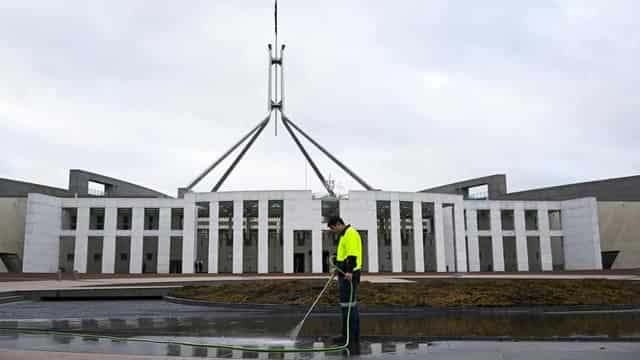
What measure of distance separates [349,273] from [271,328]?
9.04 ft

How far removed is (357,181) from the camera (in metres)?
58.3

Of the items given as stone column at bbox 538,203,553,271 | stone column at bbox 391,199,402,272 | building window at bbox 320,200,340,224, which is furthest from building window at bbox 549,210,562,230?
building window at bbox 320,200,340,224

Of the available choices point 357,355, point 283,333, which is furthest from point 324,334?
point 357,355

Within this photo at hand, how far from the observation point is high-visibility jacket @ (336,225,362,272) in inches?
304

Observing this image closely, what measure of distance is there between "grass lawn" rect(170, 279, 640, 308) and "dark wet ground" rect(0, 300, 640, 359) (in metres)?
0.84

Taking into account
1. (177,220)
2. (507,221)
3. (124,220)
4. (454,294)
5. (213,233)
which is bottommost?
(454,294)

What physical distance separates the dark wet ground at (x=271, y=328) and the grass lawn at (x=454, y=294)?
84 cm

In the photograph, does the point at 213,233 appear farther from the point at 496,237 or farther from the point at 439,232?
the point at 496,237

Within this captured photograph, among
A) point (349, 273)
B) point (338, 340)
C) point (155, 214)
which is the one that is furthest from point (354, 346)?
point (155, 214)

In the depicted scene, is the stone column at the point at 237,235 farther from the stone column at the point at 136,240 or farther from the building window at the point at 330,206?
the stone column at the point at 136,240

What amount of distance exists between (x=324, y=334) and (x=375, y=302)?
421cm

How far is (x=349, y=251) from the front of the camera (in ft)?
25.5

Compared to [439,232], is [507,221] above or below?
above

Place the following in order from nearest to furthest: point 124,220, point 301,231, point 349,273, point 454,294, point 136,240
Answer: point 349,273 → point 454,294 → point 301,231 → point 136,240 → point 124,220
